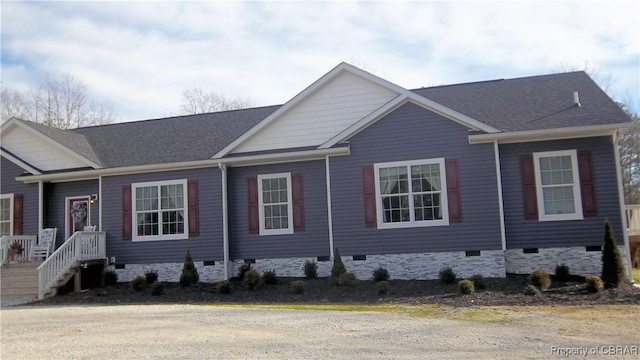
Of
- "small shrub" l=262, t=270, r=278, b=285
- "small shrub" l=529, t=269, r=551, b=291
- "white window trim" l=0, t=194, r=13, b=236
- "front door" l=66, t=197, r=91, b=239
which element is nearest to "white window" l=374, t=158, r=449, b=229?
"small shrub" l=529, t=269, r=551, b=291

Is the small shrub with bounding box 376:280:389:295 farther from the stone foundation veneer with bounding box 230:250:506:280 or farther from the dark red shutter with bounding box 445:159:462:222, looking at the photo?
the dark red shutter with bounding box 445:159:462:222

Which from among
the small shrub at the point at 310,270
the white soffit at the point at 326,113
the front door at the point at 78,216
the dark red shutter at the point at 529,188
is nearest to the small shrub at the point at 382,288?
the small shrub at the point at 310,270

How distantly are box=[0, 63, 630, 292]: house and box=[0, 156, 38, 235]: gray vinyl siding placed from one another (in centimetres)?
6

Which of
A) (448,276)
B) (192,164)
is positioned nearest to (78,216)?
(192,164)

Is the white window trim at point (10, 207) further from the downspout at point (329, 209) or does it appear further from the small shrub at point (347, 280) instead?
the small shrub at point (347, 280)

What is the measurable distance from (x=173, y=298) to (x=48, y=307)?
3025 mm

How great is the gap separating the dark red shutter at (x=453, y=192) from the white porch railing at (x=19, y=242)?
13.4 meters

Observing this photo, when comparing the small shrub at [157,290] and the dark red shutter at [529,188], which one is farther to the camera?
the small shrub at [157,290]

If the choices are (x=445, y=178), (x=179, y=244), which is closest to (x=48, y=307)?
(x=179, y=244)

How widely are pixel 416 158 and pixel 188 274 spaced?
7.48m

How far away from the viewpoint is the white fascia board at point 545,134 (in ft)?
46.9

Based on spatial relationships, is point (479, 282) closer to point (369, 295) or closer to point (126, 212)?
point (369, 295)

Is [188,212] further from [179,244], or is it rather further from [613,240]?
[613,240]

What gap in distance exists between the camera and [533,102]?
54.1ft
